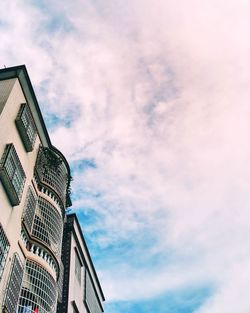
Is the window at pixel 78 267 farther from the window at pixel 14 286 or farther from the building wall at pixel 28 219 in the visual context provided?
the window at pixel 14 286

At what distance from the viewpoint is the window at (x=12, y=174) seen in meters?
34.9

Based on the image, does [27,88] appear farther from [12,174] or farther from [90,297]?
[90,297]

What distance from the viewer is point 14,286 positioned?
33.9 meters

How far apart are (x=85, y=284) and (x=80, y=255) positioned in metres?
4.78

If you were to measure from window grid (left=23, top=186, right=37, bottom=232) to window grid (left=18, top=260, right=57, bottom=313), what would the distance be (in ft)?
13.0

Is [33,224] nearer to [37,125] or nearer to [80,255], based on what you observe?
[37,125]

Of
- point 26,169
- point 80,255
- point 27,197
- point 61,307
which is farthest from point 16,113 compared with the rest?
point 80,255

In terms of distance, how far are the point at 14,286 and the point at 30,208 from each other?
939cm

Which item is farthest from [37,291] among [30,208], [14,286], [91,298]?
[91,298]

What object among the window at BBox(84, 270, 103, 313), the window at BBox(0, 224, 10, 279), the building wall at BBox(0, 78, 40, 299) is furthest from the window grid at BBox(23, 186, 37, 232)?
the window at BBox(84, 270, 103, 313)

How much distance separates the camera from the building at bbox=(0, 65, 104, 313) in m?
34.8

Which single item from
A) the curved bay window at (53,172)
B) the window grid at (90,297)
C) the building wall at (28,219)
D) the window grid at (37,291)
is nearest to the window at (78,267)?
the window grid at (90,297)

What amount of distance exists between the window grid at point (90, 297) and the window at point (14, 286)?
99.0 feet

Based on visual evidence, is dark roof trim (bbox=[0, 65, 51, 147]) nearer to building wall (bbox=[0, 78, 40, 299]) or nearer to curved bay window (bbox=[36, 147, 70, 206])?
building wall (bbox=[0, 78, 40, 299])
